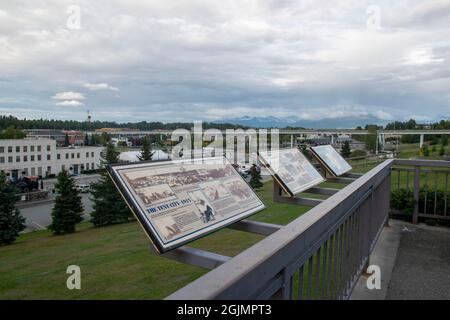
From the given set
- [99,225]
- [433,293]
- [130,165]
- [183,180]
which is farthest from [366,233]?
[99,225]

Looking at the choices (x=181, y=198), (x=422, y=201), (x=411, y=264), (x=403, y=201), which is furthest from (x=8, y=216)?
(x=181, y=198)

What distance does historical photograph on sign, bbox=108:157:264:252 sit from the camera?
5.99 ft

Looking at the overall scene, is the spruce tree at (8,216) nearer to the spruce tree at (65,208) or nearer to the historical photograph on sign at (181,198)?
the spruce tree at (65,208)

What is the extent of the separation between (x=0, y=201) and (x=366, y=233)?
70.1 feet

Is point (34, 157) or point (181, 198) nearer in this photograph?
point (181, 198)

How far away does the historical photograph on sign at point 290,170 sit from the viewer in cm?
319

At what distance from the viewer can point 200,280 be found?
1011mm

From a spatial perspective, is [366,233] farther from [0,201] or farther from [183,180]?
[0,201]

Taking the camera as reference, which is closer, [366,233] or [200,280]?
[200,280]

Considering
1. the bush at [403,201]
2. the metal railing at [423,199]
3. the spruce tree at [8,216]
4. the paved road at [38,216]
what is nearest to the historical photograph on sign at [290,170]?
the metal railing at [423,199]

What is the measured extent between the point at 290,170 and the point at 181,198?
173cm

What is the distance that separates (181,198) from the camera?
206 cm
